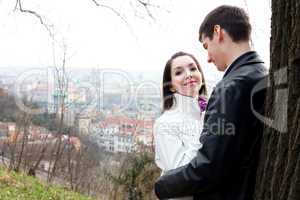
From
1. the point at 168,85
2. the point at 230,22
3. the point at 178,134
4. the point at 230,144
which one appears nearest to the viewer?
the point at 230,144

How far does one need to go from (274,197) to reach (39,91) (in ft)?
23.4

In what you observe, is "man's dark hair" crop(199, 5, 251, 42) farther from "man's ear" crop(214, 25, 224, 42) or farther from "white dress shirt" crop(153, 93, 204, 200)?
"white dress shirt" crop(153, 93, 204, 200)

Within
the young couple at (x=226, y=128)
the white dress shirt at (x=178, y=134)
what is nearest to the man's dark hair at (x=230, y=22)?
the young couple at (x=226, y=128)

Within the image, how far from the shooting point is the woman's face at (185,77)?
190 centimetres

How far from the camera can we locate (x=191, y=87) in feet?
6.22

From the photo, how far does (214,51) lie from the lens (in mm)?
1442

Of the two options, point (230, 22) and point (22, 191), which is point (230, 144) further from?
point (22, 191)

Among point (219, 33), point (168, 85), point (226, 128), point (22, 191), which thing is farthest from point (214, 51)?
point (22, 191)

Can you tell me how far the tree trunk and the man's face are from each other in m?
0.17

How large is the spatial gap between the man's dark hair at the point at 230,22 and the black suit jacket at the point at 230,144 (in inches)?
2.9

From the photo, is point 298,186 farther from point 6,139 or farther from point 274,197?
point 6,139

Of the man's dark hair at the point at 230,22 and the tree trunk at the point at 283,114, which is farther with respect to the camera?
the man's dark hair at the point at 230,22

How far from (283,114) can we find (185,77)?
0.67 meters

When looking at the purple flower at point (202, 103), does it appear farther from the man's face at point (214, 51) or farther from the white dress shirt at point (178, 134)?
the man's face at point (214, 51)
